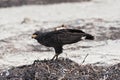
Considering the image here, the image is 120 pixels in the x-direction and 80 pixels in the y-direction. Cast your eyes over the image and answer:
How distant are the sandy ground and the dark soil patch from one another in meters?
2.00

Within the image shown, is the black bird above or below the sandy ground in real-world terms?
above

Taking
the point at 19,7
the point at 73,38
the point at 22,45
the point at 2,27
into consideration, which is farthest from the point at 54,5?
the point at 73,38

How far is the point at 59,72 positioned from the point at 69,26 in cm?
813

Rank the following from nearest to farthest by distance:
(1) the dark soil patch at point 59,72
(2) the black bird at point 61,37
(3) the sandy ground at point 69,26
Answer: (1) the dark soil patch at point 59,72 → (2) the black bird at point 61,37 → (3) the sandy ground at point 69,26

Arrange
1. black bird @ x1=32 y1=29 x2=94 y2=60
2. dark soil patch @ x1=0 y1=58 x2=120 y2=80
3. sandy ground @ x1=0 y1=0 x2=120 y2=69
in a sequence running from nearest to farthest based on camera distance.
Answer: dark soil patch @ x1=0 y1=58 x2=120 y2=80 < black bird @ x1=32 y1=29 x2=94 y2=60 < sandy ground @ x1=0 y1=0 x2=120 y2=69

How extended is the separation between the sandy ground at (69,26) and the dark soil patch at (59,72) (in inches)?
78.7

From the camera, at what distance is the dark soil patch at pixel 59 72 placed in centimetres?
921

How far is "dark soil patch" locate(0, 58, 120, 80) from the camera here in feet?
30.2

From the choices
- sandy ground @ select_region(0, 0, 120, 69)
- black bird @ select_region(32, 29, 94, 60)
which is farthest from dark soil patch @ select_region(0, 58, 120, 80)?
sandy ground @ select_region(0, 0, 120, 69)

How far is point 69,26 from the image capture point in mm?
17391

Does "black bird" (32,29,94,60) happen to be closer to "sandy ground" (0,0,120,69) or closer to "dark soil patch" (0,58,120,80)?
"dark soil patch" (0,58,120,80)

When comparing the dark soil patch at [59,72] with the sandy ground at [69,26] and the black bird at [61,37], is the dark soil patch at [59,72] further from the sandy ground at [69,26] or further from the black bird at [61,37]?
the sandy ground at [69,26]

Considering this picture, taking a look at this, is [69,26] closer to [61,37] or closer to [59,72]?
[61,37]

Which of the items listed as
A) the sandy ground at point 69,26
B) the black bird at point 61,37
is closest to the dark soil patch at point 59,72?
the black bird at point 61,37
